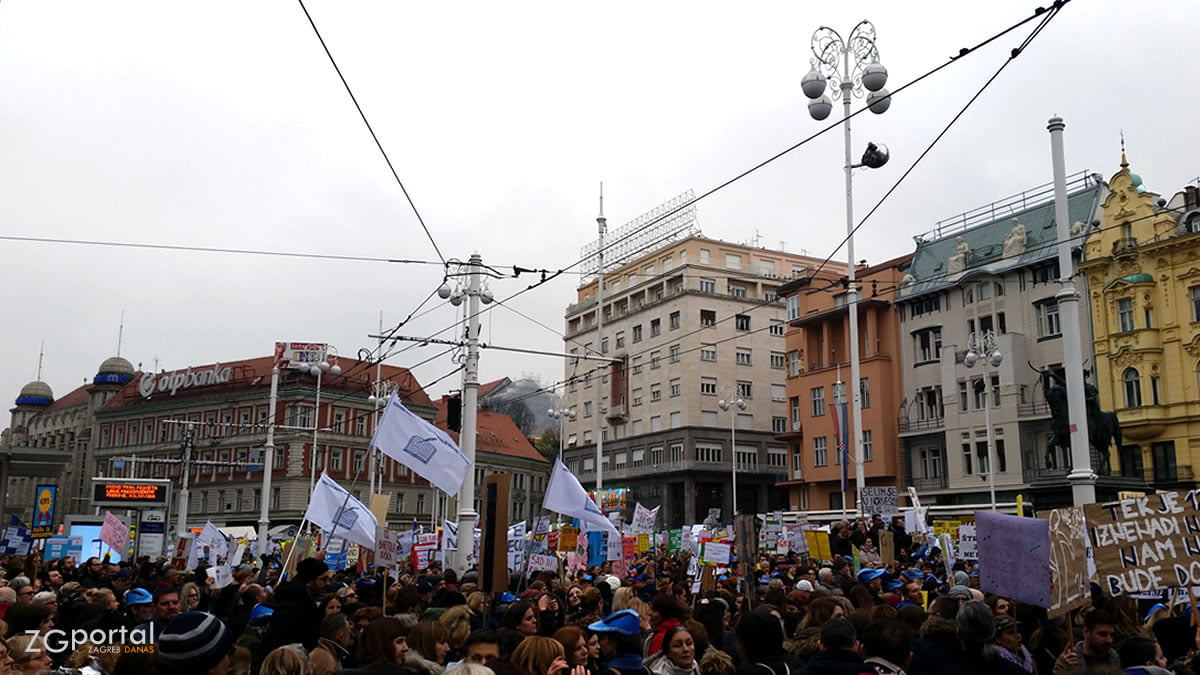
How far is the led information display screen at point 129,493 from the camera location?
1449 inches

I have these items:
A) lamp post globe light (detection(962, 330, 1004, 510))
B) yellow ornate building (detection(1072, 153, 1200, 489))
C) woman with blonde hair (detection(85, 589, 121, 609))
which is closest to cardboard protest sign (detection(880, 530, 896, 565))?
woman with blonde hair (detection(85, 589, 121, 609))

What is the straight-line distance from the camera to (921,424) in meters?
55.9

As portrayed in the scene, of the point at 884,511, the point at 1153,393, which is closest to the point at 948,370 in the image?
the point at 1153,393

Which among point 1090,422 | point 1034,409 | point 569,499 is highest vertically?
point 1034,409

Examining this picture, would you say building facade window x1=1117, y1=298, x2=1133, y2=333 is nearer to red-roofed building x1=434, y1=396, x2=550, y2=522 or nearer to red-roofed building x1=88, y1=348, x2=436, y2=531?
red-roofed building x1=88, y1=348, x2=436, y2=531

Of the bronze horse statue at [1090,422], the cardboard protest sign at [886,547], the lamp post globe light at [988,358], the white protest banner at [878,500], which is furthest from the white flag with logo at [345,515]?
the lamp post globe light at [988,358]

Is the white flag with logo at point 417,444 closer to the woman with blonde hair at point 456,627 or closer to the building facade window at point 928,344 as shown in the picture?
the woman with blonde hair at point 456,627

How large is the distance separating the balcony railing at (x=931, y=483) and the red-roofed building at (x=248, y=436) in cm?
3922

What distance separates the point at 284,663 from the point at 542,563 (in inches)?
477

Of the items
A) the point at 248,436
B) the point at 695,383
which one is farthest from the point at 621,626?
the point at 248,436

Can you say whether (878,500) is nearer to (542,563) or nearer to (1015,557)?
(542,563)

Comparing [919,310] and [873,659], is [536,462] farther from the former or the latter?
[873,659]

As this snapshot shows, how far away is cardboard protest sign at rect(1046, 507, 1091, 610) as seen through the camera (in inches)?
306

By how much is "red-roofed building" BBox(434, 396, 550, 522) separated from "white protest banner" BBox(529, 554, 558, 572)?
7405 cm
